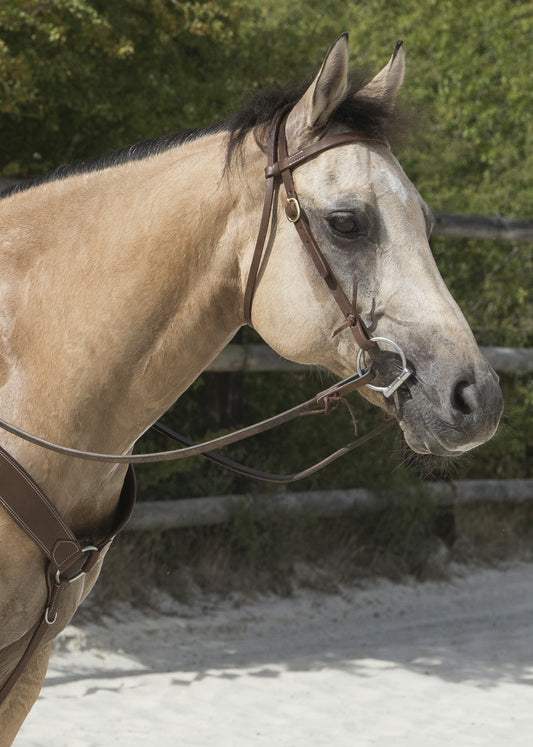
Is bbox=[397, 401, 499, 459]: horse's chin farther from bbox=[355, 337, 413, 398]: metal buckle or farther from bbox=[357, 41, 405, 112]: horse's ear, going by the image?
bbox=[357, 41, 405, 112]: horse's ear

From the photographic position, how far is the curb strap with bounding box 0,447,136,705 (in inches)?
76.9

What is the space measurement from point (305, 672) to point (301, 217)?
3609 millimetres

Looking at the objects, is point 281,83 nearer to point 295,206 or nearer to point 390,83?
point 390,83

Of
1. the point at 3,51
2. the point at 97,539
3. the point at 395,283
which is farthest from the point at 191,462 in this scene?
the point at 395,283

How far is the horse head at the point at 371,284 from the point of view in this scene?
189 cm

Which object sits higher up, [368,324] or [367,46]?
[367,46]

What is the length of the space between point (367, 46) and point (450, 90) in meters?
1.02

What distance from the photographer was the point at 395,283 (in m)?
1.94

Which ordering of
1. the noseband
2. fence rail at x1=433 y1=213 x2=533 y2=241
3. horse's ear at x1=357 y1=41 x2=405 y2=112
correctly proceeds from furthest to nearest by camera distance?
fence rail at x1=433 y1=213 x2=533 y2=241 → horse's ear at x1=357 y1=41 x2=405 y2=112 → the noseband

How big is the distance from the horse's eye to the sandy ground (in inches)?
111

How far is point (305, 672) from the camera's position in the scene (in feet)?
16.3

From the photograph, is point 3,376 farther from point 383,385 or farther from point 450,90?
point 450,90

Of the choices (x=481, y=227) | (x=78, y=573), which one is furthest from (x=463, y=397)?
(x=481, y=227)

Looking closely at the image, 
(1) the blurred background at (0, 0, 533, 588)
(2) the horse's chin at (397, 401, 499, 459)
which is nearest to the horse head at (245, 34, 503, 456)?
(2) the horse's chin at (397, 401, 499, 459)
